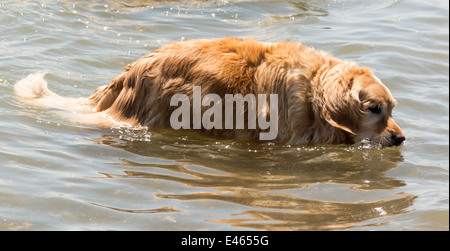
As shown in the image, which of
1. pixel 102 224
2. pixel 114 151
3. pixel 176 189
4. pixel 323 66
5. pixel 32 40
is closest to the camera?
pixel 102 224

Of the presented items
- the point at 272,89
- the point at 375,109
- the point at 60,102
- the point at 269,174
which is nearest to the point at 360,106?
the point at 375,109

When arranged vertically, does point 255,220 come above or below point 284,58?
below

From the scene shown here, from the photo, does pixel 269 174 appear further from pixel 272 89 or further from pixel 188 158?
pixel 272 89

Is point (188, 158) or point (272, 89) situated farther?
point (272, 89)

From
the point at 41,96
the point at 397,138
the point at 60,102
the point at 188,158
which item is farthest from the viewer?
the point at 41,96

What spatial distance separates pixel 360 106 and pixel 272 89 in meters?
0.85

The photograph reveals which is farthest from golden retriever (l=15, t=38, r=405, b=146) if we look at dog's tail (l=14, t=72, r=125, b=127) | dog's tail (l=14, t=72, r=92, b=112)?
dog's tail (l=14, t=72, r=92, b=112)

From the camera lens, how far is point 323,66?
6.72 meters

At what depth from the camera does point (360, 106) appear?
6.59 m

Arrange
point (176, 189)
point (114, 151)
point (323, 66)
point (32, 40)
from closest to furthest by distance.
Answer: point (176, 189), point (114, 151), point (323, 66), point (32, 40)

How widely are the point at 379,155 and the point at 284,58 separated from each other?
128cm

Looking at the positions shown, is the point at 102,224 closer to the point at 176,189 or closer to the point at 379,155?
the point at 176,189

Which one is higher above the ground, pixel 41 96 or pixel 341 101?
pixel 341 101
